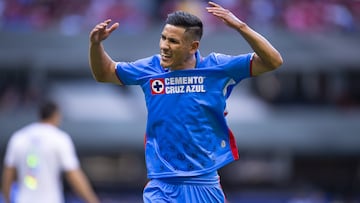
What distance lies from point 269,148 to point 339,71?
2.66 meters

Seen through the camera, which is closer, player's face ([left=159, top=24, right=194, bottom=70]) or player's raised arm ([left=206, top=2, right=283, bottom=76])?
player's raised arm ([left=206, top=2, right=283, bottom=76])

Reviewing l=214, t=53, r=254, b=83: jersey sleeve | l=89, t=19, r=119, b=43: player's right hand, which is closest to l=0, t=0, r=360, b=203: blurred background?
l=214, t=53, r=254, b=83: jersey sleeve

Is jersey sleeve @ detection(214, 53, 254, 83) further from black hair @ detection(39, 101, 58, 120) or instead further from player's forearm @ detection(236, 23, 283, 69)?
black hair @ detection(39, 101, 58, 120)

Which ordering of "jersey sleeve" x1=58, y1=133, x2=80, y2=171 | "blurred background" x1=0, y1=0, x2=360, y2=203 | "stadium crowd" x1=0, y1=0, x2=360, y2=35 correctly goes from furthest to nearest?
"stadium crowd" x1=0, y1=0, x2=360, y2=35, "blurred background" x1=0, y1=0, x2=360, y2=203, "jersey sleeve" x1=58, y1=133, x2=80, y2=171

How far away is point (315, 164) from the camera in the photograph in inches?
961

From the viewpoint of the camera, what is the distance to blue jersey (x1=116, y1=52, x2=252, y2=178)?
7750 mm

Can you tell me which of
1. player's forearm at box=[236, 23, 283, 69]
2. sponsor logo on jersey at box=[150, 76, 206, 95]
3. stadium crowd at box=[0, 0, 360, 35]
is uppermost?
stadium crowd at box=[0, 0, 360, 35]

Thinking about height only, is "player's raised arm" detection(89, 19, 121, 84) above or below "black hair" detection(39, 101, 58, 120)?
above

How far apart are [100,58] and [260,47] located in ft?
4.08

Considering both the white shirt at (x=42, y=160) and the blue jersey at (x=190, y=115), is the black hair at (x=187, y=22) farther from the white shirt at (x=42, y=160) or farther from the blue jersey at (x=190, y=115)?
the white shirt at (x=42, y=160)

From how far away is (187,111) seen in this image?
7.75 m

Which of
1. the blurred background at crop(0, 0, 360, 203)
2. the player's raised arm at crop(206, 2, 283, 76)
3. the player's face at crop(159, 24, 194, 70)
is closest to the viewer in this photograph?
the player's raised arm at crop(206, 2, 283, 76)

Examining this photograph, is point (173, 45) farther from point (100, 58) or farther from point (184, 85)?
point (100, 58)

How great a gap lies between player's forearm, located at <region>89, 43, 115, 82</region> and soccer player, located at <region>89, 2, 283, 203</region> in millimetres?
11
